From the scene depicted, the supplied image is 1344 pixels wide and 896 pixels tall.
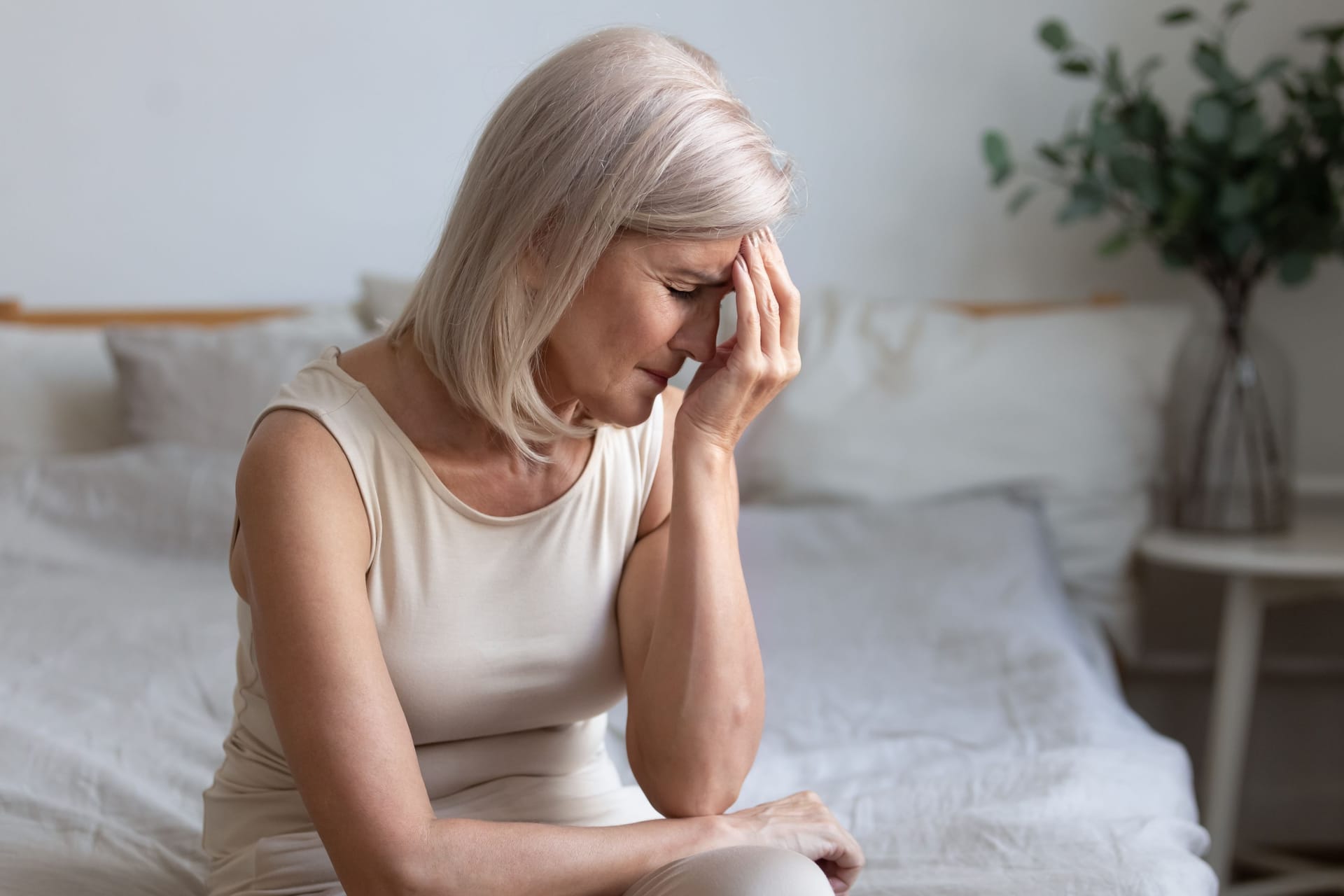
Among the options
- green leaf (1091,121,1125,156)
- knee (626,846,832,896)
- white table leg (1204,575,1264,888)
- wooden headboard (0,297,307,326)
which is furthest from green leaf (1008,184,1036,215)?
knee (626,846,832,896)

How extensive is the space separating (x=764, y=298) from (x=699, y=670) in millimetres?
287

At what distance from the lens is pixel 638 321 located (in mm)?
905

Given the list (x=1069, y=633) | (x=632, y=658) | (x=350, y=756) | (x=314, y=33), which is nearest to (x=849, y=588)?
(x=1069, y=633)

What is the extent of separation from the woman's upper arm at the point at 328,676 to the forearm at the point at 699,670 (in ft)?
0.66

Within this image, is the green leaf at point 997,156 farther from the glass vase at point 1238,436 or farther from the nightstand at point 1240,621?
the nightstand at point 1240,621

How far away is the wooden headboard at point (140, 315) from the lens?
2.29 meters

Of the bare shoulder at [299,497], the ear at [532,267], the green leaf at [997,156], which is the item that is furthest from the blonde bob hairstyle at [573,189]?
the green leaf at [997,156]

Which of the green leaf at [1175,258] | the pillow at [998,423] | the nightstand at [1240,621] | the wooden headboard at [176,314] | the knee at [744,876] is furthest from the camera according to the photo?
the wooden headboard at [176,314]

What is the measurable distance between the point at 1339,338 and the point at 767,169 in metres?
1.87

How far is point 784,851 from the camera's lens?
2.66ft

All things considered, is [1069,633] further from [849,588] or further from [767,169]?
[767,169]

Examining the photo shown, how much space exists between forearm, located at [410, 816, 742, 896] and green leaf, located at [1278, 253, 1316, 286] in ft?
5.45

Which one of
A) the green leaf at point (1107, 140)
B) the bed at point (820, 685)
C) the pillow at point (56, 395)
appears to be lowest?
the bed at point (820, 685)

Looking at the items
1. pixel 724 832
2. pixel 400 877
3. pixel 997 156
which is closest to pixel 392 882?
pixel 400 877
